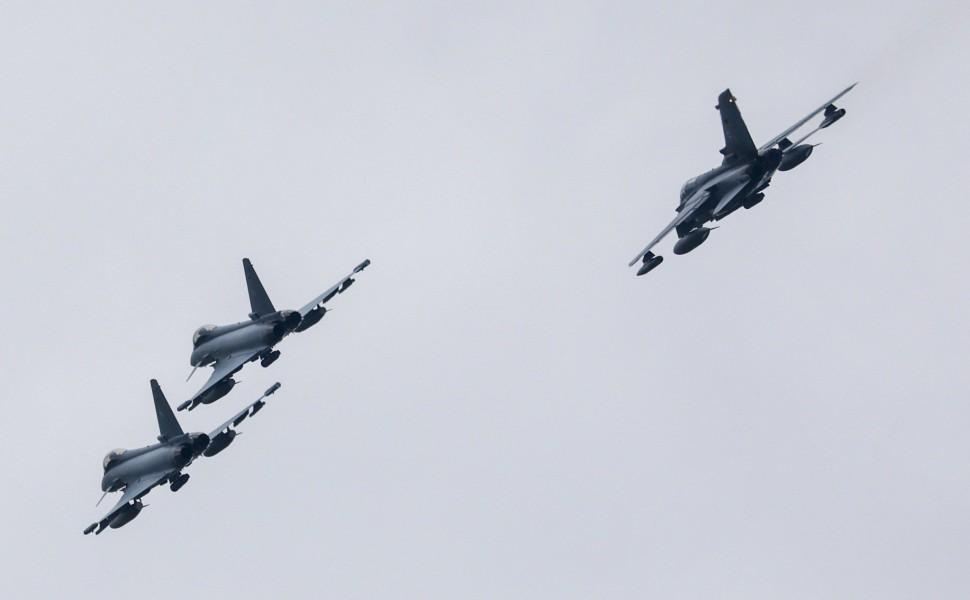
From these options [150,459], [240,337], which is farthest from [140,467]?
[240,337]

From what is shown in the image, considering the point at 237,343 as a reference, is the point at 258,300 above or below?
above

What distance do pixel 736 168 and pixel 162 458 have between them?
135ft

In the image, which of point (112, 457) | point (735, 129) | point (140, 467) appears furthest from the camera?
point (112, 457)

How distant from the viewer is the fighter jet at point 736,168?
121 m

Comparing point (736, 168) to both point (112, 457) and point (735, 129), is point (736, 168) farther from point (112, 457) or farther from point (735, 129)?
point (112, 457)

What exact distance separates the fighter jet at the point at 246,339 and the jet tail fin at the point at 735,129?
29985mm

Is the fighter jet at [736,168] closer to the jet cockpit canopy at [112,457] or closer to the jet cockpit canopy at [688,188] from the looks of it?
the jet cockpit canopy at [688,188]

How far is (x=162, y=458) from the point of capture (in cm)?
12456

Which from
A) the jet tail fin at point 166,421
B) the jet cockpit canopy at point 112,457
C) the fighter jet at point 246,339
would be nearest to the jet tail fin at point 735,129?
the fighter jet at point 246,339

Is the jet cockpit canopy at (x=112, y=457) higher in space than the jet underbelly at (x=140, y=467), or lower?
higher

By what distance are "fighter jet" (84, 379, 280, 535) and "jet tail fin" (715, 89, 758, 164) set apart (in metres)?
33.3

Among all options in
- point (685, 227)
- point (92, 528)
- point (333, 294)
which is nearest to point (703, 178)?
point (685, 227)

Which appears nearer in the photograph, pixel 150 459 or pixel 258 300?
pixel 150 459

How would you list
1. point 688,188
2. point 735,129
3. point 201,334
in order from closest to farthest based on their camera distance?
point 735,129, point 688,188, point 201,334
